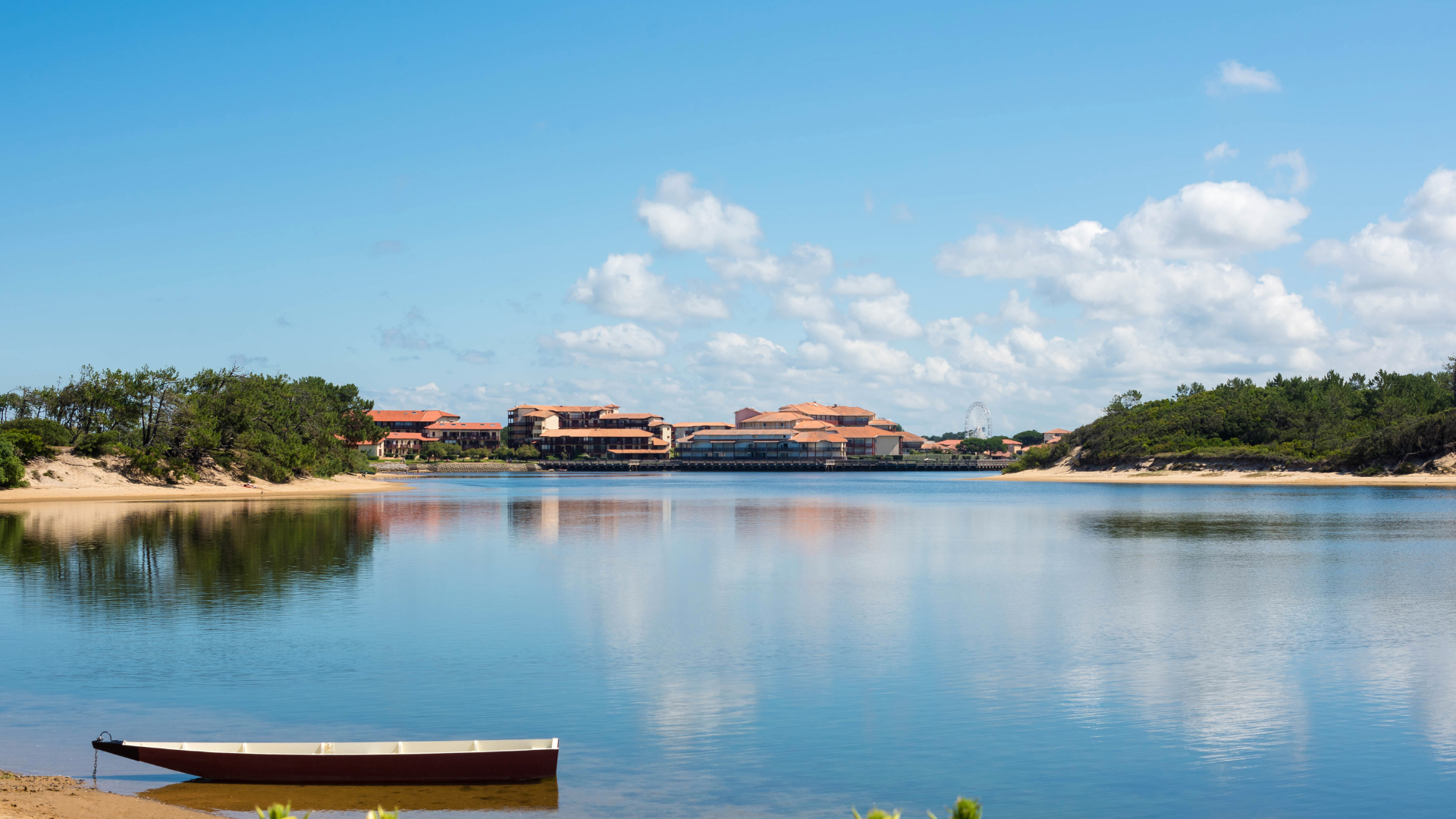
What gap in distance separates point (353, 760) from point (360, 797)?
706 millimetres

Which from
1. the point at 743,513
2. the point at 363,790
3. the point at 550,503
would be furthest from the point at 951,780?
the point at 550,503

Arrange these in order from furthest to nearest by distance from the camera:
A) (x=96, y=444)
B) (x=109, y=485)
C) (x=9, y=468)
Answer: (x=96, y=444) → (x=109, y=485) → (x=9, y=468)

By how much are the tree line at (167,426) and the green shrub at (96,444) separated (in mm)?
54

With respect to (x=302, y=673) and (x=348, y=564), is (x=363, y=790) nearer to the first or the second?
(x=302, y=673)

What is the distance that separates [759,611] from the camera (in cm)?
2567

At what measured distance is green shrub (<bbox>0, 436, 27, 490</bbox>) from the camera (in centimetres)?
6738

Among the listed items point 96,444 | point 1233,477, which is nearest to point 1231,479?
point 1233,477

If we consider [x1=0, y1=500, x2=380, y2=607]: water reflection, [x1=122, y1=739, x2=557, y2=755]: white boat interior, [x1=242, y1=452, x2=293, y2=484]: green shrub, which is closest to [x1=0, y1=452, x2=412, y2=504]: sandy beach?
[x1=242, y1=452, x2=293, y2=484]: green shrub

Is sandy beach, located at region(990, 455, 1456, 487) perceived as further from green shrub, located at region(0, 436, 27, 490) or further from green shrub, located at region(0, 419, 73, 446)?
green shrub, located at region(0, 436, 27, 490)

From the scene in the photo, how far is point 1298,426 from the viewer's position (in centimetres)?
11488

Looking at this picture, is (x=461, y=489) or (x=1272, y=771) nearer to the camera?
(x=1272, y=771)

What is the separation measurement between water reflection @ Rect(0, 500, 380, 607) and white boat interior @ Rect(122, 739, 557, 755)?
51.4 ft

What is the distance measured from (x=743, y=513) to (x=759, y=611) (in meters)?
42.7

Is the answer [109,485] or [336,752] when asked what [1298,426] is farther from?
[336,752]
